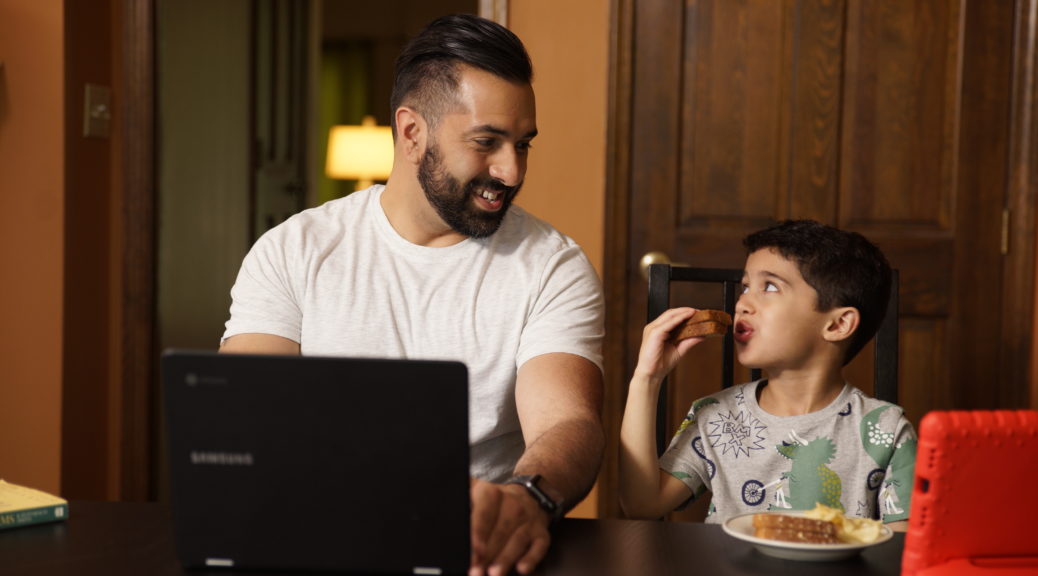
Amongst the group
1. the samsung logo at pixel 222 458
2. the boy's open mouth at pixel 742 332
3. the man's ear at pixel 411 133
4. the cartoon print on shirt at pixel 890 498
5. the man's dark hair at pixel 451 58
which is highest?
the man's dark hair at pixel 451 58

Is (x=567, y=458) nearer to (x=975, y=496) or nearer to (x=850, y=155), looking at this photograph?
(x=975, y=496)

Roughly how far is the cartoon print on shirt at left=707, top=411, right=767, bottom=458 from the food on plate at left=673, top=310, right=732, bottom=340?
15cm

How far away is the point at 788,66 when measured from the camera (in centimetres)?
263

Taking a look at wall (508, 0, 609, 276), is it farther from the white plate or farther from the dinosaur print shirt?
the white plate

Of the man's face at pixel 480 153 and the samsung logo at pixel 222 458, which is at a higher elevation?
the man's face at pixel 480 153

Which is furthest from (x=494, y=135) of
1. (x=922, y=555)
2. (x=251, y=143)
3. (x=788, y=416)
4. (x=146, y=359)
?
(x=251, y=143)

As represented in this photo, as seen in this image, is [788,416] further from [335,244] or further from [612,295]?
[612,295]

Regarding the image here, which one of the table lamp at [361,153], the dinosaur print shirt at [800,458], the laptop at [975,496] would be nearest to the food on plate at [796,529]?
the laptop at [975,496]

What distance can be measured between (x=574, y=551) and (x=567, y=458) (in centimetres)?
23

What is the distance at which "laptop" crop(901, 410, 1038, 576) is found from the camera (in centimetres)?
81

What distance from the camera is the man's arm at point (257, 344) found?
5.18ft

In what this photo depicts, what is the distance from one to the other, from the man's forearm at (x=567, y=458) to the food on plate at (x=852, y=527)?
29cm

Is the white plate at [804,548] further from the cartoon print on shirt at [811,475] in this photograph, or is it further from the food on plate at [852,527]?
the cartoon print on shirt at [811,475]

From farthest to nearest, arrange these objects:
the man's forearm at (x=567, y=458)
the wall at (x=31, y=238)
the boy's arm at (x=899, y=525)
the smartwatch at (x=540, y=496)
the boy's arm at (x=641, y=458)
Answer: the wall at (x=31, y=238) → the boy's arm at (x=641, y=458) → the boy's arm at (x=899, y=525) → the man's forearm at (x=567, y=458) → the smartwatch at (x=540, y=496)
